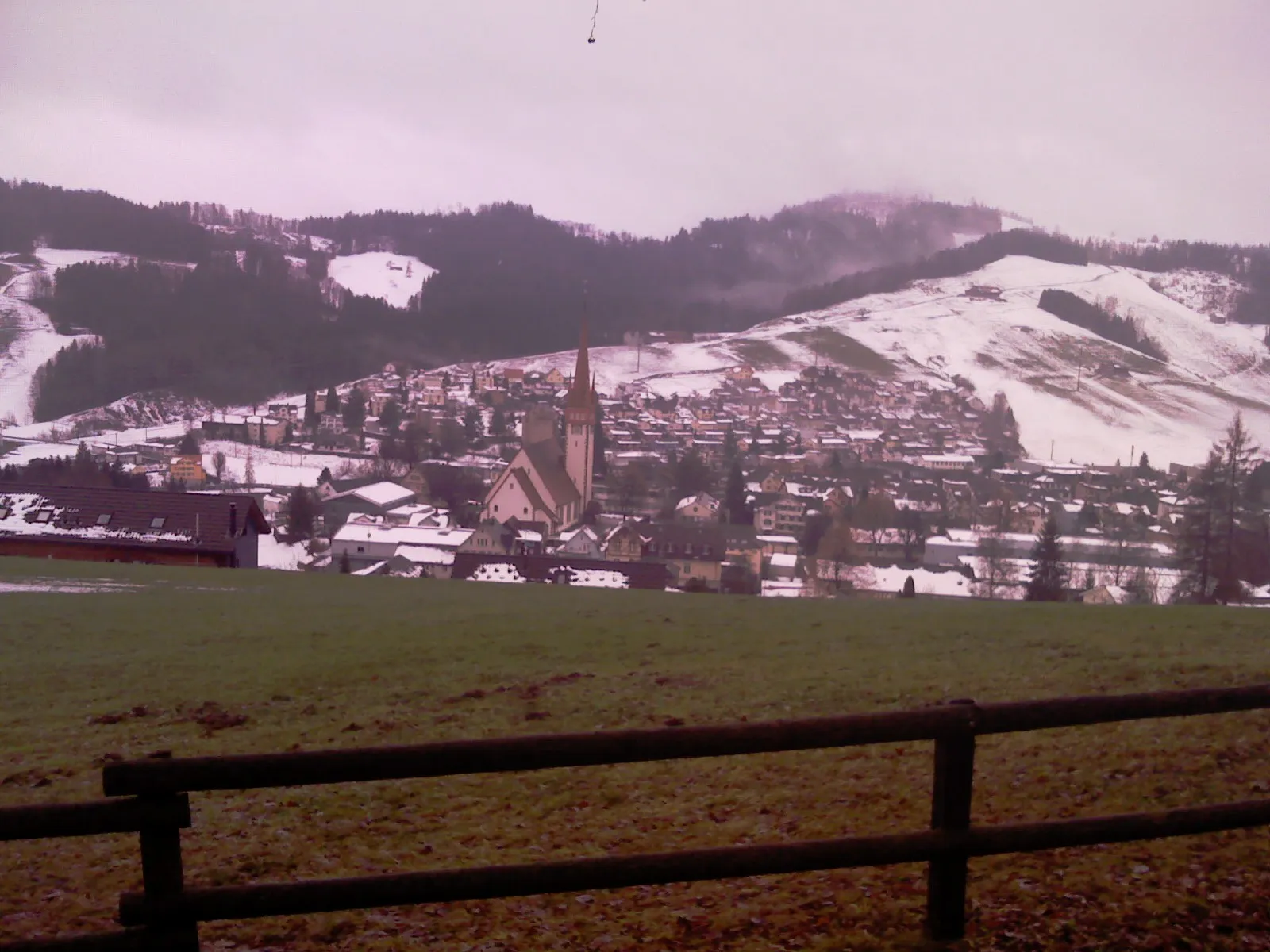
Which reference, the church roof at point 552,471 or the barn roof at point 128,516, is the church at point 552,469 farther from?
the barn roof at point 128,516

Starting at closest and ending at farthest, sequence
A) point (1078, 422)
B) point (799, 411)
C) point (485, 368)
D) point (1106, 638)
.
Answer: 1. point (1106, 638)
2. point (1078, 422)
3. point (799, 411)
4. point (485, 368)

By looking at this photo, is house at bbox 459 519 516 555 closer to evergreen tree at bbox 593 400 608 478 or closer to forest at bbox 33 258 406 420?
evergreen tree at bbox 593 400 608 478

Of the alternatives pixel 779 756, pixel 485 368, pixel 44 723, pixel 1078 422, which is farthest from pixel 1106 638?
pixel 485 368

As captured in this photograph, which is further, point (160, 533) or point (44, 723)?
point (160, 533)

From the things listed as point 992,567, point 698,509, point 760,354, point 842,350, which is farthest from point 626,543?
point 842,350

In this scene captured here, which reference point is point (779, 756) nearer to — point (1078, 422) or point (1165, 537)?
point (1165, 537)

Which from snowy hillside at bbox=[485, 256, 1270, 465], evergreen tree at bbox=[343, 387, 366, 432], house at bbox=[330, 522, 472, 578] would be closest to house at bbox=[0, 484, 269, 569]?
house at bbox=[330, 522, 472, 578]

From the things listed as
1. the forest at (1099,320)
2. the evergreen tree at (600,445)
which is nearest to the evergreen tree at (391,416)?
the evergreen tree at (600,445)
